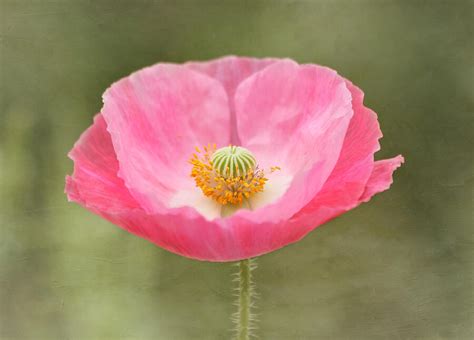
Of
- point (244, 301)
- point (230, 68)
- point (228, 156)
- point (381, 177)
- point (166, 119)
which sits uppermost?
point (230, 68)

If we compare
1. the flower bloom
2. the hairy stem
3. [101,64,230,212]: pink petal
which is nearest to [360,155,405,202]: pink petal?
the flower bloom

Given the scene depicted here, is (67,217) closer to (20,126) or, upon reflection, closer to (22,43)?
(20,126)

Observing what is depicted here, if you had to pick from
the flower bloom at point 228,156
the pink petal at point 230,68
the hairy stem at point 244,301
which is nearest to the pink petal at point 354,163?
the flower bloom at point 228,156

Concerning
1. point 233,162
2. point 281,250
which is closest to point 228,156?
point 233,162

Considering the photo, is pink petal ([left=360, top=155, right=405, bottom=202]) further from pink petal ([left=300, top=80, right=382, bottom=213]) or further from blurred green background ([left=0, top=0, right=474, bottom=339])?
blurred green background ([left=0, top=0, right=474, bottom=339])

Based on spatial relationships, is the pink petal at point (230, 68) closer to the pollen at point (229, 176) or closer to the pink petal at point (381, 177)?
the pollen at point (229, 176)

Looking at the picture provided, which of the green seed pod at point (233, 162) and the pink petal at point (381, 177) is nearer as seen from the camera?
the pink petal at point (381, 177)

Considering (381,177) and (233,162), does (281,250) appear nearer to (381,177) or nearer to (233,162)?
(233,162)
